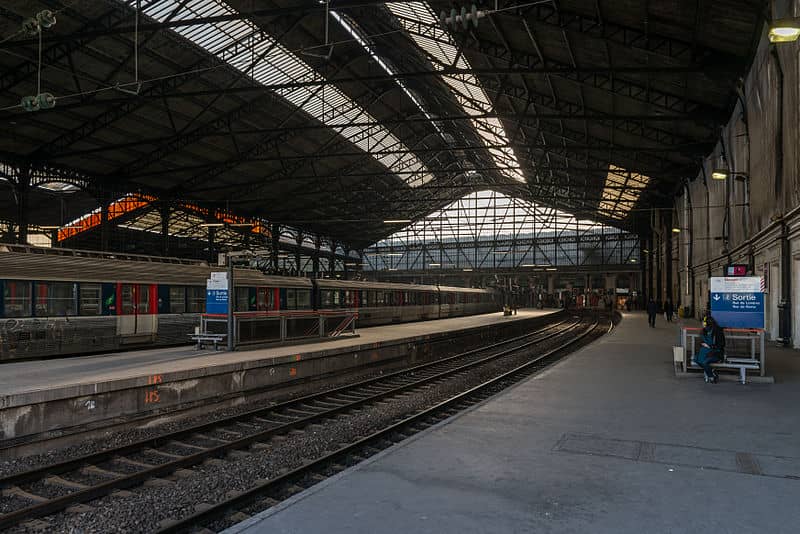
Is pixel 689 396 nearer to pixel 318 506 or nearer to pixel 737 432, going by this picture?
pixel 737 432

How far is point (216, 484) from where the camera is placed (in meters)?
6.94

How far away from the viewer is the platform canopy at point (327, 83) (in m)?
17.8

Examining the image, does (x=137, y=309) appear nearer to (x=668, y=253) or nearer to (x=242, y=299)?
(x=242, y=299)

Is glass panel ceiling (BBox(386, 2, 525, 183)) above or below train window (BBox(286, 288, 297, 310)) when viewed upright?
above

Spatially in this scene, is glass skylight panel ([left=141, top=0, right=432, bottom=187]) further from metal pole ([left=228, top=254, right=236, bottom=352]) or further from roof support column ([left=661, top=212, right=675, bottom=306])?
roof support column ([left=661, top=212, right=675, bottom=306])

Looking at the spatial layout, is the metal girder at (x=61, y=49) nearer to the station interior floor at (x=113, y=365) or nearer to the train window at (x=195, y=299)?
the train window at (x=195, y=299)

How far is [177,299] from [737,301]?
48.8ft

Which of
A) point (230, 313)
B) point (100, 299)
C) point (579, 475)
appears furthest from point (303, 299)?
point (579, 475)

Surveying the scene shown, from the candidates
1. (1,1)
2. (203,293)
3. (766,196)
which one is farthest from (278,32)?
(766,196)

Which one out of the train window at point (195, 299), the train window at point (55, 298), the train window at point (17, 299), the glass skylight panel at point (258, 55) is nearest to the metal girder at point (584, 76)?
the glass skylight panel at point (258, 55)

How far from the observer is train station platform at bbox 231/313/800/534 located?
4605mm

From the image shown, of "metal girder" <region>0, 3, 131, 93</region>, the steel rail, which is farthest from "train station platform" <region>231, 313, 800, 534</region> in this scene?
"metal girder" <region>0, 3, 131, 93</region>

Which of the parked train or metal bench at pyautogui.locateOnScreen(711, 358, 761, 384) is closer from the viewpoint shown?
metal bench at pyautogui.locateOnScreen(711, 358, 761, 384)

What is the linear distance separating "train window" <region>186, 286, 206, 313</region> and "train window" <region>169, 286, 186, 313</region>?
0.60 ft
